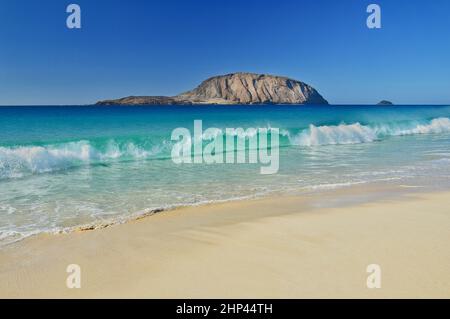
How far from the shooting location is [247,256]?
4.99m

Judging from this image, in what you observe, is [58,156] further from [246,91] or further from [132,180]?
[246,91]

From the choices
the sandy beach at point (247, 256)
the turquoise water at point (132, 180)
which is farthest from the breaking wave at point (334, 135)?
the sandy beach at point (247, 256)

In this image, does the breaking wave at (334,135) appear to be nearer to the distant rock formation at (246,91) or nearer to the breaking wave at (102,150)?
the breaking wave at (102,150)

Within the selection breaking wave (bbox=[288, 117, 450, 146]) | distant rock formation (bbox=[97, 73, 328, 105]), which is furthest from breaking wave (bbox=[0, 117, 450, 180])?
distant rock formation (bbox=[97, 73, 328, 105])

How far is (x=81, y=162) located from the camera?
16.0 meters

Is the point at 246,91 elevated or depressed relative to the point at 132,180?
elevated

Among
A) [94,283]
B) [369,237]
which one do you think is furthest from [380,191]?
[94,283]

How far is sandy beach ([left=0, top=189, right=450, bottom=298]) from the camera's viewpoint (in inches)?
160

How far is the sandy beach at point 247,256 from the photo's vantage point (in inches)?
160

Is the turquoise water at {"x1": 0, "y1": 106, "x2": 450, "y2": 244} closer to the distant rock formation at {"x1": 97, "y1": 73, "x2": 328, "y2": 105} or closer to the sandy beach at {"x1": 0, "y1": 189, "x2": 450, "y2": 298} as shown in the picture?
the sandy beach at {"x1": 0, "y1": 189, "x2": 450, "y2": 298}

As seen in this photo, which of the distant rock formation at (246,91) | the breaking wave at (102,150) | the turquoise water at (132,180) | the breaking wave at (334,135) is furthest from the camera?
the distant rock formation at (246,91)

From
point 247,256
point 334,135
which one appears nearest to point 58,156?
point 247,256

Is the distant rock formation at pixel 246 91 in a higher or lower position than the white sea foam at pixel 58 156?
higher
